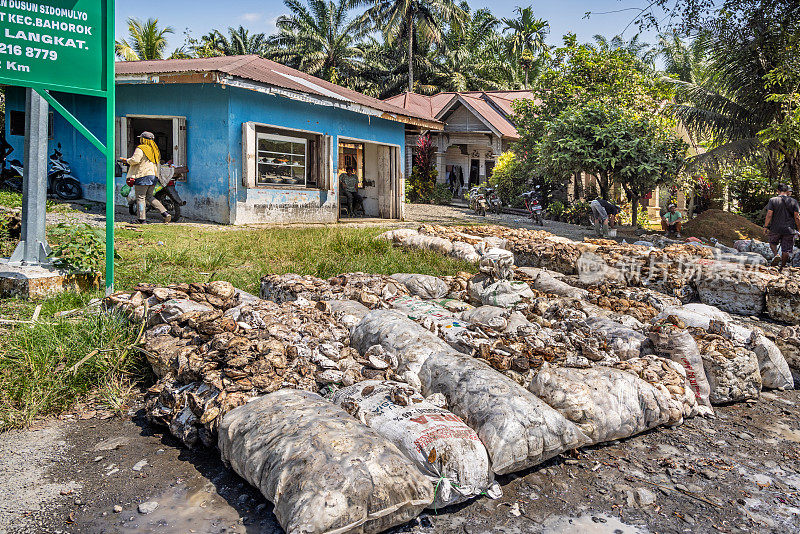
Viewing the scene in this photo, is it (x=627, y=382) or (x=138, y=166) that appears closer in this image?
(x=627, y=382)

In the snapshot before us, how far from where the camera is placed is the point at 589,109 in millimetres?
14094

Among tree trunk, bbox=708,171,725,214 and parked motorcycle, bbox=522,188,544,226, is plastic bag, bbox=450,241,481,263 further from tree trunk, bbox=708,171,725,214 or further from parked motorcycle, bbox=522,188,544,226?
tree trunk, bbox=708,171,725,214

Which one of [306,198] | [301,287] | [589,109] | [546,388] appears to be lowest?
[546,388]

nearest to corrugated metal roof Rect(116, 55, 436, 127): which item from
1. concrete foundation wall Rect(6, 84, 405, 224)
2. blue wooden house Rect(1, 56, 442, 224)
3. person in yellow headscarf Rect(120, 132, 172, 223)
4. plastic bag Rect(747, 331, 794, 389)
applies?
blue wooden house Rect(1, 56, 442, 224)

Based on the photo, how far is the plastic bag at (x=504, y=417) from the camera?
106 inches

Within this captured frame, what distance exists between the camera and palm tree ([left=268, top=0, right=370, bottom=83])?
100 ft

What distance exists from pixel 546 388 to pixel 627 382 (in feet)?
1.66

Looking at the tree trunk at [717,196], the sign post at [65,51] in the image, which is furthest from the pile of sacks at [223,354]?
the tree trunk at [717,196]

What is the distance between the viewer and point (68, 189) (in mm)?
11430

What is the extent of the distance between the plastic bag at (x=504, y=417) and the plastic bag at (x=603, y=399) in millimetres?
153

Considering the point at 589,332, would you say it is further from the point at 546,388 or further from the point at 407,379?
the point at 407,379

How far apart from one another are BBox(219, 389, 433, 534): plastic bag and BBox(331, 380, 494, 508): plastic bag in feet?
0.35

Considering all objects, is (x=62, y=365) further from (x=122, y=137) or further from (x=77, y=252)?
(x=122, y=137)

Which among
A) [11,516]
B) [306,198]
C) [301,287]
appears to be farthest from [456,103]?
[11,516]
